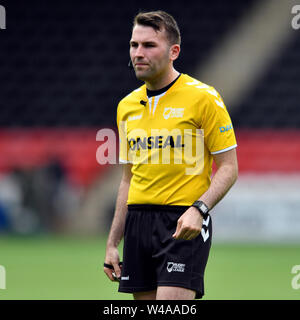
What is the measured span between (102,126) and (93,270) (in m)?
6.83

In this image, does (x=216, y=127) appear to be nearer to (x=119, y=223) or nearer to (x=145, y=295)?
(x=119, y=223)

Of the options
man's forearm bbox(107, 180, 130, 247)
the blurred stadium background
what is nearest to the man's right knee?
man's forearm bbox(107, 180, 130, 247)

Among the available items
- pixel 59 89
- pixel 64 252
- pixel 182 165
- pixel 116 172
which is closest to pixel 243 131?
pixel 116 172

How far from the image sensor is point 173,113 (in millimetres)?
4594

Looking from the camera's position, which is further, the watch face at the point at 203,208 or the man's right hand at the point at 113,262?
the man's right hand at the point at 113,262

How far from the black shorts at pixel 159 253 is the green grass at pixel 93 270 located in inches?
130

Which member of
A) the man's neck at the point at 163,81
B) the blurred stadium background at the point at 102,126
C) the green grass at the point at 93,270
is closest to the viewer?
the man's neck at the point at 163,81

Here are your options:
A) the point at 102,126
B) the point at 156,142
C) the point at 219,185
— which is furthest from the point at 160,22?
the point at 102,126

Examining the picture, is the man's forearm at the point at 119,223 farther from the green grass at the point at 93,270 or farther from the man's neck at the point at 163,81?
the green grass at the point at 93,270

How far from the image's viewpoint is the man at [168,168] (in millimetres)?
4461

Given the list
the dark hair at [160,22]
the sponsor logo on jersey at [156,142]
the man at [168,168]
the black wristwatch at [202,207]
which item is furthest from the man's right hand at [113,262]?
the dark hair at [160,22]

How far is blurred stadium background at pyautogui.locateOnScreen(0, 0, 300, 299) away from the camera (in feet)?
40.0

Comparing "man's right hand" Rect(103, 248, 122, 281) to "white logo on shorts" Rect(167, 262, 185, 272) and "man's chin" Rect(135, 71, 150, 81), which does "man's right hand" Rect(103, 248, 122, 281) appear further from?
"man's chin" Rect(135, 71, 150, 81)

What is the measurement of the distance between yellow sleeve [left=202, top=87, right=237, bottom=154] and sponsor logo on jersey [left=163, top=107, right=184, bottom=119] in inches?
5.4
